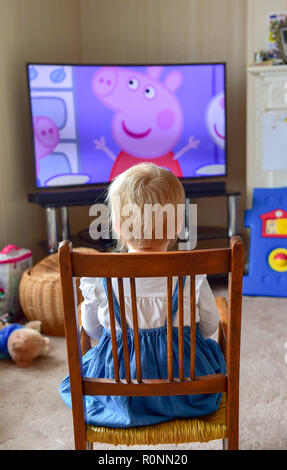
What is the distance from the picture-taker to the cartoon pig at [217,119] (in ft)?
11.3

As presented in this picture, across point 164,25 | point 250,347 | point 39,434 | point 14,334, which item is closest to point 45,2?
point 164,25

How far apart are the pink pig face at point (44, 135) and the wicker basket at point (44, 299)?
813 mm

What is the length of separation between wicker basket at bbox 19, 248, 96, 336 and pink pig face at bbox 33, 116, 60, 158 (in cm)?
81

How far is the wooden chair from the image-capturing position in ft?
3.54

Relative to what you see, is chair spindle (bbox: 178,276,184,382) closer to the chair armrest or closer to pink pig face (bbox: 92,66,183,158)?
the chair armrest

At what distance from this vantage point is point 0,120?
3.12 meters

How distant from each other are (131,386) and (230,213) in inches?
90.5

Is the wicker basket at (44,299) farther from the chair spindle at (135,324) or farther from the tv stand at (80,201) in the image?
the chair spindle at (135,324)

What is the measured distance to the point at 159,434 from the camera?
124 cm

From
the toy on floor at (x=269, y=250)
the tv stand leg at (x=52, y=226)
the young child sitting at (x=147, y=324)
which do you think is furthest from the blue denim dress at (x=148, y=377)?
the toy on floor at (x=269, y=250)

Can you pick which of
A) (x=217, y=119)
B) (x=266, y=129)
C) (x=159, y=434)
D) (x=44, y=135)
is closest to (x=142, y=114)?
(x=217, y=119)

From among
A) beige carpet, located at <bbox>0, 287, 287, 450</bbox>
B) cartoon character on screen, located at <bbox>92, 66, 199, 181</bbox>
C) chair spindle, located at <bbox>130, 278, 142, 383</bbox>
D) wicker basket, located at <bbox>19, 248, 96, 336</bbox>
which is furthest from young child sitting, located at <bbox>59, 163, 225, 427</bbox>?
cartoon character on screen, located at <bbox>92, 66, 199, 181</bbox>

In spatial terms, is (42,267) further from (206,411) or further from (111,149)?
(206,411)
